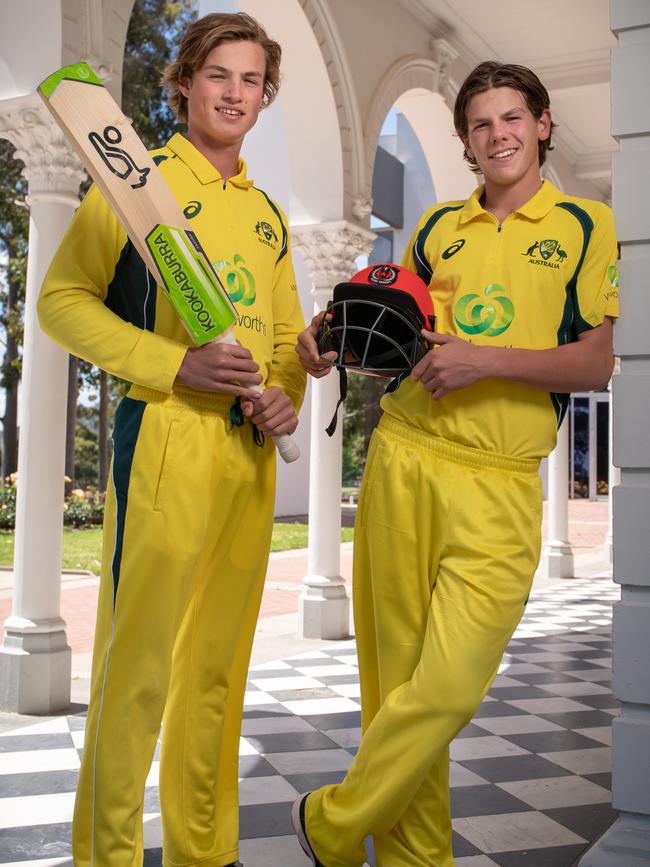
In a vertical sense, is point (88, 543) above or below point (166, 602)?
below

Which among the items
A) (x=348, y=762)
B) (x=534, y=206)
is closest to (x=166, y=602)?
(x=534, y=206)

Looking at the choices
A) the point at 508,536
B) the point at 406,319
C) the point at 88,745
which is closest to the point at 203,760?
the point at 88,745

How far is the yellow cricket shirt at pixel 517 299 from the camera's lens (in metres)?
2.24

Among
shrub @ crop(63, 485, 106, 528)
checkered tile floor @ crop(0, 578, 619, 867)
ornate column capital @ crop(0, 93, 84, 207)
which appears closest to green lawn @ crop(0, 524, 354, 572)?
shrub @ crop(63, 485, 106, 528)

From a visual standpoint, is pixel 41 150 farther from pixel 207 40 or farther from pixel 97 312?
pixel 97 312

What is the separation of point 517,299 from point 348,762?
7.97 ft

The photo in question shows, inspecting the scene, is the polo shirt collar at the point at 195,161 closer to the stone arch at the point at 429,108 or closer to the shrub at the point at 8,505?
the stone arch at the point at 429,108

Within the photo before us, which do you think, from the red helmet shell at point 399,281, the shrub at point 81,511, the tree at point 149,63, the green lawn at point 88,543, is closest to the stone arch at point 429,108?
the red helmet shell at point 399,281

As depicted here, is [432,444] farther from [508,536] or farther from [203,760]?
[203,760]

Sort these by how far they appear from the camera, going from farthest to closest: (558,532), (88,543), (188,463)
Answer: (88,543)
(558,532)
(188,463)

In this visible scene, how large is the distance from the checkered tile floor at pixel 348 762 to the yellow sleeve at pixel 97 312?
5.18 ft

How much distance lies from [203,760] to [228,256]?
4.06 ft

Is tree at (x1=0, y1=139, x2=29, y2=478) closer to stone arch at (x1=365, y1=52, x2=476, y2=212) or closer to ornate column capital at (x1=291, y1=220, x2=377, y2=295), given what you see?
stone arch at (x1=365, y1=52, x2=476, y2=212)

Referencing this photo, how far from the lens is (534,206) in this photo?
7.50ft
